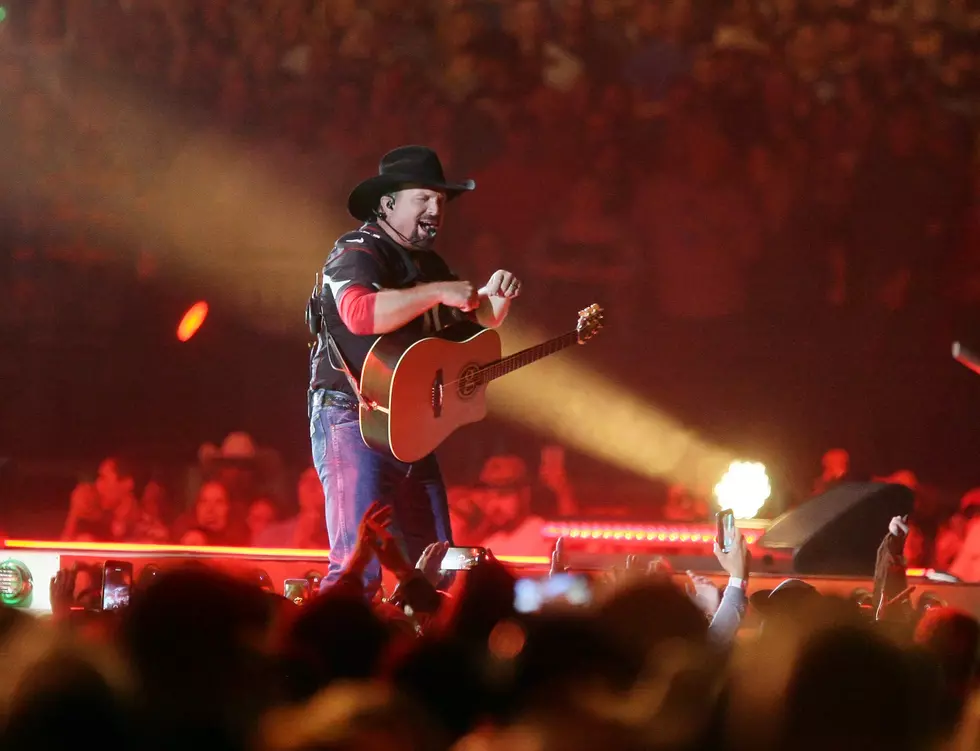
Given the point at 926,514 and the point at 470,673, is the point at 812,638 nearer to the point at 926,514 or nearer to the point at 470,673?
the point at 470,673

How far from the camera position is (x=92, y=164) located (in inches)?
367

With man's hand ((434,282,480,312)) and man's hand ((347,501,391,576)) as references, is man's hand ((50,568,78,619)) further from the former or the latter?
man's hand ((434,282,480,312))

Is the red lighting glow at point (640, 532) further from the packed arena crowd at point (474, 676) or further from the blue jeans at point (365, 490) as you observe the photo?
the packed arena crowd at point (474, 676)

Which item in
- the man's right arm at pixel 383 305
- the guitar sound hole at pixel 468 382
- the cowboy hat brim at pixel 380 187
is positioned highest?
the cowboy hat brim at pixel 380 187

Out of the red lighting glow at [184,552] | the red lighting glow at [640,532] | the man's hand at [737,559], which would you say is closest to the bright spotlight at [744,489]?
the red lighting glow at [640,532]

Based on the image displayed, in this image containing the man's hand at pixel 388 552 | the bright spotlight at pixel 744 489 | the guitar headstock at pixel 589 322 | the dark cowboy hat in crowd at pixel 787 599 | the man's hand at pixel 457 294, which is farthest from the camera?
the bright spotlight at pixel 744 489

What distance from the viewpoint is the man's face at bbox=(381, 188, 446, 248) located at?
4.76 m

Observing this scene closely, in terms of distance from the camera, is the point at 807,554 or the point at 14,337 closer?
the point at 807,554

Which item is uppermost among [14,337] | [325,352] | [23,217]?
[23,217]

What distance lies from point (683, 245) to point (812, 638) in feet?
25.8

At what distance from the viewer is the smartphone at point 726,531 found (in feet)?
10.1

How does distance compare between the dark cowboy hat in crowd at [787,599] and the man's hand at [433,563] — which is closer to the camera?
the dark cowboy hat in crowd at [787,599]

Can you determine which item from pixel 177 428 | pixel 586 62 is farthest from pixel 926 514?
pixel 177 428

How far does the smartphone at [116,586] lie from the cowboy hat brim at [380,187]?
1.69 meters
